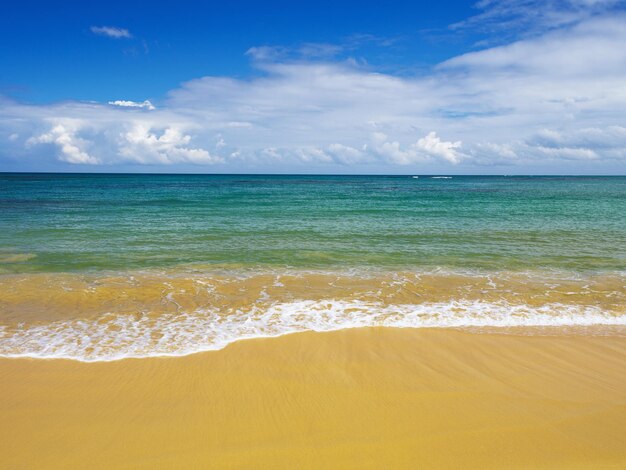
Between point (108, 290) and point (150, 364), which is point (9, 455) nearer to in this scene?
point (150, 364)

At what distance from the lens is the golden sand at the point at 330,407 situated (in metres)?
4.72

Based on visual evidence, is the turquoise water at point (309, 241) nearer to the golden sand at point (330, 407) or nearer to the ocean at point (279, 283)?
the ocean at point (279, 283)

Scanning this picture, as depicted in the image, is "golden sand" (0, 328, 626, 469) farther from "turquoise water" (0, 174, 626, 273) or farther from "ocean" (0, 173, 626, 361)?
"turquoise water" (0, 174, 626, 273)

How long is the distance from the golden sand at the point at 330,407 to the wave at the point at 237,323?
46 centimetres

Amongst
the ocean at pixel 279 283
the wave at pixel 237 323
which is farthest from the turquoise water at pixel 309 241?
A: the wave at pixel 237 323

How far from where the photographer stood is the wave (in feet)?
25.1

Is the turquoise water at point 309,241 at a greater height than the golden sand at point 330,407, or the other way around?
the turquoise water at point 309,241

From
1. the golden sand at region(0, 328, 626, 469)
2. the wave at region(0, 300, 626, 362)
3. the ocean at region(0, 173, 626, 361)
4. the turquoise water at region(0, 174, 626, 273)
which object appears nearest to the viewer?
the golden sand at region(0, 328, 626, 469)

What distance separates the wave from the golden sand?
46 cm

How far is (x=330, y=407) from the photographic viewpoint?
573 cm

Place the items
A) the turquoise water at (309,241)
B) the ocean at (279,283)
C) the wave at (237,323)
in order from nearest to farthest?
the wave at (237,323) → the ocean at (279,283) → the turquoise water at (309,241)

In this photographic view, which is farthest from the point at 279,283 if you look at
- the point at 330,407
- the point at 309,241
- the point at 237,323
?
the point at 309,241

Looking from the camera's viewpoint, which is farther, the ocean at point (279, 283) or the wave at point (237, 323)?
the ocean at point (279, 283)

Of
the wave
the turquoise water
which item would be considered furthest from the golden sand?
the turquoise water
